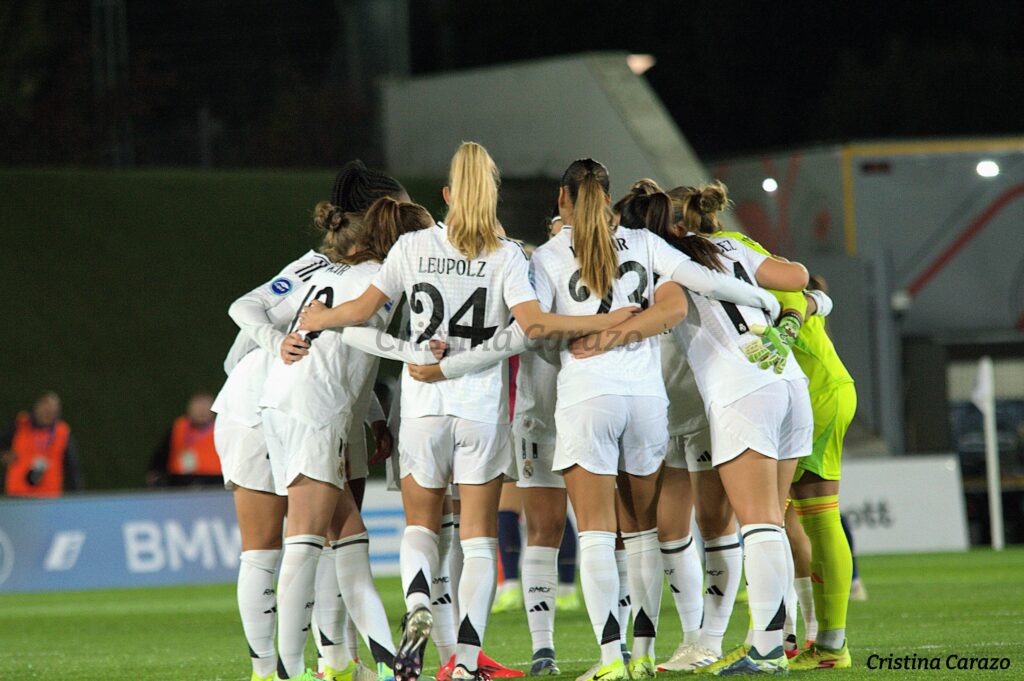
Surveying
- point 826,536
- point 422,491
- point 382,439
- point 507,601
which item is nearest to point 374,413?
point 382,439

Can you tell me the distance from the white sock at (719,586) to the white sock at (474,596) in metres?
1.02

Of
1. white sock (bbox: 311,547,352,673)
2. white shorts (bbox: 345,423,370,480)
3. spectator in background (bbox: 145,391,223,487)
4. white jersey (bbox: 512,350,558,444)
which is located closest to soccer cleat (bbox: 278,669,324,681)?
white sock (bbox: 311,547,352,673)

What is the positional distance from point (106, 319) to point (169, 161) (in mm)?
3756

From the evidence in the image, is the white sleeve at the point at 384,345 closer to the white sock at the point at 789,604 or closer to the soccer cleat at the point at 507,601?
the white sock at the point at 789,604

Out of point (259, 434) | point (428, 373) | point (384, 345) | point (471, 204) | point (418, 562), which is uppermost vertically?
point (471, 204)

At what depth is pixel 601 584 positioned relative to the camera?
6.37 metres

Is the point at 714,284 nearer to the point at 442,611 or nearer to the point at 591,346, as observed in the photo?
the point at 591,346

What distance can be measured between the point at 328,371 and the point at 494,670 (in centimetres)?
144

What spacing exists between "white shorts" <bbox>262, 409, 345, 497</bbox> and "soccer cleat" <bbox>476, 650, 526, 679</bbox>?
0.99m

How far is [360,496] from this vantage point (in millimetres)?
6898

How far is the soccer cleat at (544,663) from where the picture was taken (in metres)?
6.98

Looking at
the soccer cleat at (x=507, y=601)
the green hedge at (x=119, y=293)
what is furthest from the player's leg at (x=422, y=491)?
the green hedge at (x=119, y=293)

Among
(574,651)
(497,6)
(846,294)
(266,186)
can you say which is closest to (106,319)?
(266,186)

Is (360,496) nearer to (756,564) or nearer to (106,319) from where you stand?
(756,564)
